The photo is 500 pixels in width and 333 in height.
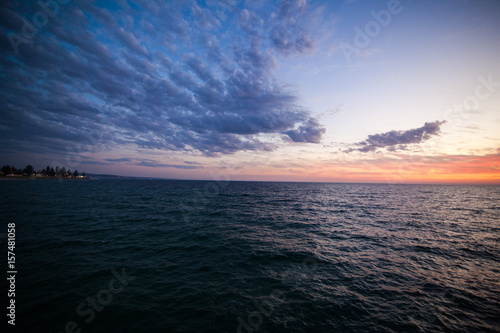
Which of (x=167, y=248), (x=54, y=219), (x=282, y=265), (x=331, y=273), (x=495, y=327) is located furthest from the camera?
(x=54, y=219)

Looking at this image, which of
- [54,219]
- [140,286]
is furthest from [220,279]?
[54,219]

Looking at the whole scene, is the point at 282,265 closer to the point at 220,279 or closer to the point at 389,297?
the point at 220,279

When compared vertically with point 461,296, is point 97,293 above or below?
above

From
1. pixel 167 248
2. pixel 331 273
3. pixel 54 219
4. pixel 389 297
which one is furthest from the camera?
pixel 54 219

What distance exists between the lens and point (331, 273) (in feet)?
45.1

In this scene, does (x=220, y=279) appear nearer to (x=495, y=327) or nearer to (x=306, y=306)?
(x=306, y=306)

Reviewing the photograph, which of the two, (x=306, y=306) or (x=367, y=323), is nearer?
(x=367, y=323)

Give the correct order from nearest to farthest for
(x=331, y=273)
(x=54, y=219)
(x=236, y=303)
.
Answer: (x=236, y=303) → (x=331, y=273) → (x=54, y=219)

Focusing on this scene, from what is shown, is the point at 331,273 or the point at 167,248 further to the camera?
the point at 167,248

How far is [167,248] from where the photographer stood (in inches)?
683

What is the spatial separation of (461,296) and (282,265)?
10973 millimetres

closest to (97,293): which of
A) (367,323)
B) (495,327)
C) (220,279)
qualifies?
(220,279)

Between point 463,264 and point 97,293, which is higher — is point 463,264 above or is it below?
below

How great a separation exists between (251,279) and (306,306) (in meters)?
3.95
